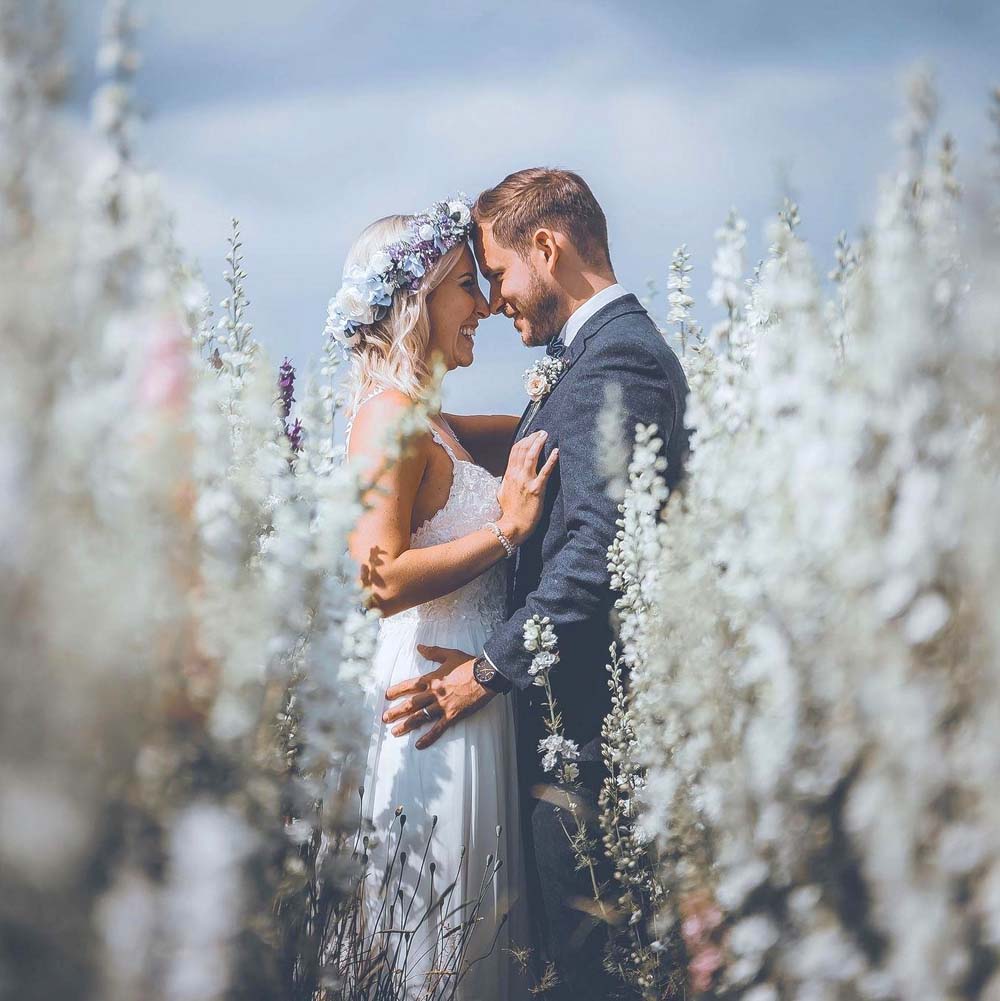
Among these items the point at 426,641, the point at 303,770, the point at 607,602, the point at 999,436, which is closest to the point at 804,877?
the point at 999,436

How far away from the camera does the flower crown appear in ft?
11.2

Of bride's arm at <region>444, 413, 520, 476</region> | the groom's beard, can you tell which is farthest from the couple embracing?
bride's arm at <region>444, 413, 520, 476</region>

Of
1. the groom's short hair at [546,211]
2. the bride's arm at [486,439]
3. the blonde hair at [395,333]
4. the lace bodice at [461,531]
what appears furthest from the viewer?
the bride's arm at [486,439]

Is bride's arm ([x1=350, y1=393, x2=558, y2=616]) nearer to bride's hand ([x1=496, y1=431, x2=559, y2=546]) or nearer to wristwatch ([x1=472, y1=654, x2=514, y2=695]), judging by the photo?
bride's hand ([x1=496, y1=431, x2=559, y2=546])

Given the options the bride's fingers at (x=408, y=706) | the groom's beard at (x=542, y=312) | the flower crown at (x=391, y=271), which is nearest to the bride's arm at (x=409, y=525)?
the bride's fingers at (x=408, y=706)

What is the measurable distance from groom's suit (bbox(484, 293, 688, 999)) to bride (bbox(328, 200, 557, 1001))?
0.31 ft

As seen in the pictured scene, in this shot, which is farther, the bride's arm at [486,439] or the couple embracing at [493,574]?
the bride's arm at [486,439]

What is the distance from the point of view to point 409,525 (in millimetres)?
3082

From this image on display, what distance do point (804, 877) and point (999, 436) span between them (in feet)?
2.39

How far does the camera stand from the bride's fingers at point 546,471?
10.3ft

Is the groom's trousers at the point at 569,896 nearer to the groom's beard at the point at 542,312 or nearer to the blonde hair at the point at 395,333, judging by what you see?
the blonde hair at the point at 395,333

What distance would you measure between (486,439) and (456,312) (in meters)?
0.66

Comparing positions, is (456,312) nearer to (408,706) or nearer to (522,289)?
(522,289)

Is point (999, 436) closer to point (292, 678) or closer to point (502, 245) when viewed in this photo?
point (292, 678)
